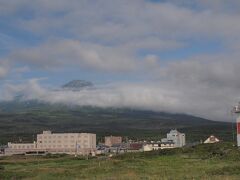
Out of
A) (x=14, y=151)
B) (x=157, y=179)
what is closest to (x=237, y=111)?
(x=157, y=179)

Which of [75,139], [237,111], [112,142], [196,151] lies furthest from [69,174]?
[112,142]

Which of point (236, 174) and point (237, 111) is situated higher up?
point (237, 111)

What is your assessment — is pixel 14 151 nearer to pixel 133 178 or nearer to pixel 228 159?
pixel 228 159

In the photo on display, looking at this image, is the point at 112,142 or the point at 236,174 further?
the point at 112,142

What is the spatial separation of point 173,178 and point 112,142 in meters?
146

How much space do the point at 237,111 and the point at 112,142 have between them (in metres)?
103

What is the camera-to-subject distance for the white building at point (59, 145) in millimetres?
157500

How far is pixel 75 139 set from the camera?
157 meters

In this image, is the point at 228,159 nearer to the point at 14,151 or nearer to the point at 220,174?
the point at 220,174

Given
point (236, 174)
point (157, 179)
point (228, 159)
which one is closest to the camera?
point (157, 179)

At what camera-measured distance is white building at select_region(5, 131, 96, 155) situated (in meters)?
158

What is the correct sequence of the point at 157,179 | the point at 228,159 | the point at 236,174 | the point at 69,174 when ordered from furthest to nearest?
the point at 228,159, the point at 69,174, the point at 236,174, the point at 157,179

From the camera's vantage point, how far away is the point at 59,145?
532 ft

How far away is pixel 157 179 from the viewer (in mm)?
32656
